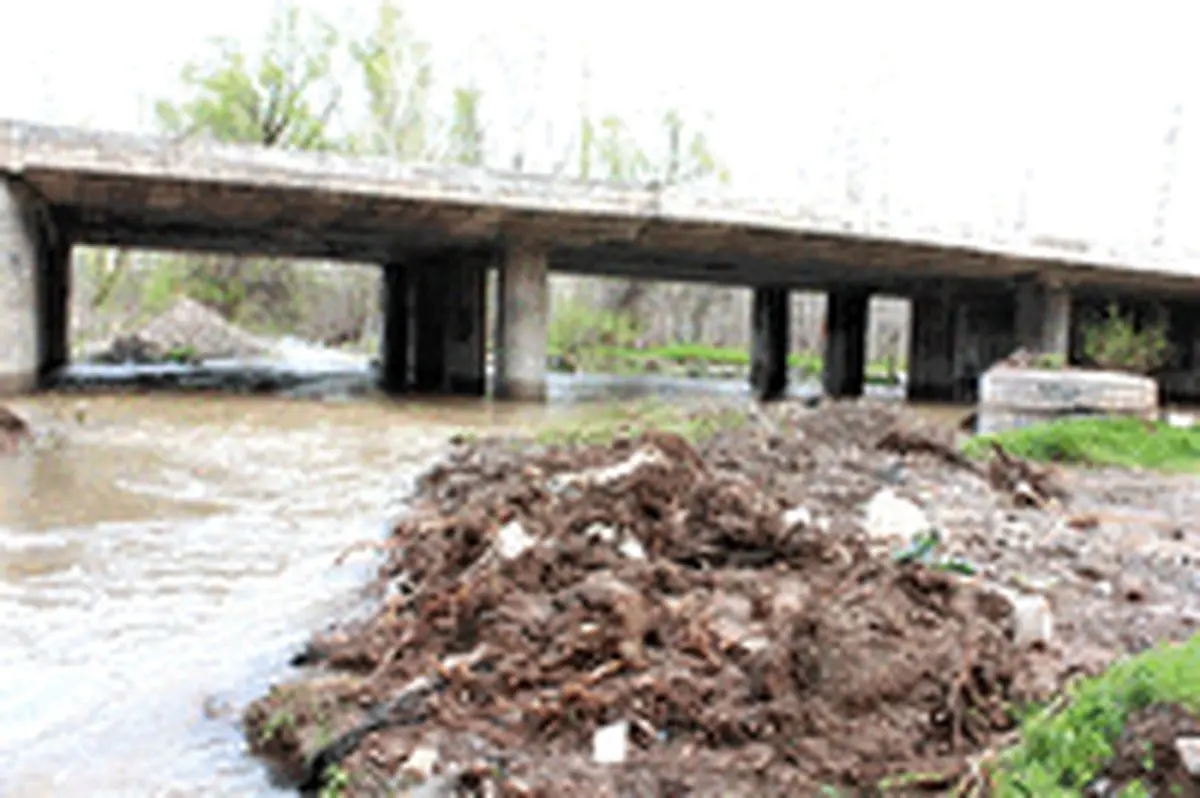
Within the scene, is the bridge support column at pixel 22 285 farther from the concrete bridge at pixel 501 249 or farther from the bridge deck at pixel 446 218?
the bridge deck at pixel 446 218

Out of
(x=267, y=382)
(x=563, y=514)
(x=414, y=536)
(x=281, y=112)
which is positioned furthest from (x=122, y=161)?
(x=281, y=112)

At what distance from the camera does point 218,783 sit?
9.31ft

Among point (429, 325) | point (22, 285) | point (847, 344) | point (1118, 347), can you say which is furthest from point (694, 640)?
point (847, 344)

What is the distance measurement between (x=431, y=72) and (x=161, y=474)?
27484 millimetres

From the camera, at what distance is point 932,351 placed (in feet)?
78.7

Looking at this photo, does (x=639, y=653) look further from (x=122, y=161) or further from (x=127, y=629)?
(x=122, y=161)

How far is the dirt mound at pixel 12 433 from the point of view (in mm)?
8641

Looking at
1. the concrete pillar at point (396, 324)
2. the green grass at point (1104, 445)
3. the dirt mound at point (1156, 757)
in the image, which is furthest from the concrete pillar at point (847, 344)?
the dirt mound at point (1156, 757)

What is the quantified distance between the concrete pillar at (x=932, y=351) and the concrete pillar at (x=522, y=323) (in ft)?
34.2

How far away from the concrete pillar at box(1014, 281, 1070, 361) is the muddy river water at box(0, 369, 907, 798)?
15.0 meters

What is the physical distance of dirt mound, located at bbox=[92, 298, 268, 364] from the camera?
26.6m

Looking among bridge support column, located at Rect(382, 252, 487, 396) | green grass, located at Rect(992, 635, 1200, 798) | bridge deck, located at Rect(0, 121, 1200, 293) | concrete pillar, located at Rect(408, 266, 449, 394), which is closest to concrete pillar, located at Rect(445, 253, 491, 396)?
bridge support column, located at Rect(382, 252, 487, 396)

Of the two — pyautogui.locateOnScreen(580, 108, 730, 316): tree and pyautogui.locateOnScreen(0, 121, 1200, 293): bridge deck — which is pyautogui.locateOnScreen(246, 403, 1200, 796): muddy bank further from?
pyautogui.locateOnScreen(580, 108, 730, 316): tree

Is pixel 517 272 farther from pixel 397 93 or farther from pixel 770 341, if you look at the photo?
pixel 397 93
